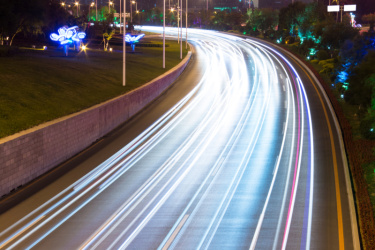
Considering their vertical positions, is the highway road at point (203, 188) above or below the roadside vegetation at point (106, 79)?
below

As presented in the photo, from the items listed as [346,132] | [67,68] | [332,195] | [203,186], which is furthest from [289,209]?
[67,68]

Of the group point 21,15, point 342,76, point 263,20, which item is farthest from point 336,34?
point 21,15

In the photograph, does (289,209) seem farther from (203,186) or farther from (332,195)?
(203,186)

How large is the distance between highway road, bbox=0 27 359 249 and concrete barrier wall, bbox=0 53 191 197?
75 cm

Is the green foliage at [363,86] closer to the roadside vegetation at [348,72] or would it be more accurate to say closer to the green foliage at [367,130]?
the roadside vegetation at [348,72]

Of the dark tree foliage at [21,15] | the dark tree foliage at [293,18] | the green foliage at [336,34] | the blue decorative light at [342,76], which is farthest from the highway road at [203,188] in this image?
the dark tree foliage at [293,18]

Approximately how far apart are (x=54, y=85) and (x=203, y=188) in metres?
16.5

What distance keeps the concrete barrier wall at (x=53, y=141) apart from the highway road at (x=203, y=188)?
747 mm

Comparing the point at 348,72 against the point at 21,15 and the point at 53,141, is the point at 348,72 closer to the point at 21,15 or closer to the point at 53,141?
the point at 53,141

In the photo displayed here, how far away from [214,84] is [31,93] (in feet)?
80.2

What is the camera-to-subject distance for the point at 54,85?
34062 millimetres

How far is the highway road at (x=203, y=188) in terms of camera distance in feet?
52.3

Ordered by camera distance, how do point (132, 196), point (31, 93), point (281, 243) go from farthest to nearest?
point (31, 93)
point (132, 196)
point (281, 243)

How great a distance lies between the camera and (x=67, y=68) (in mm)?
41844
